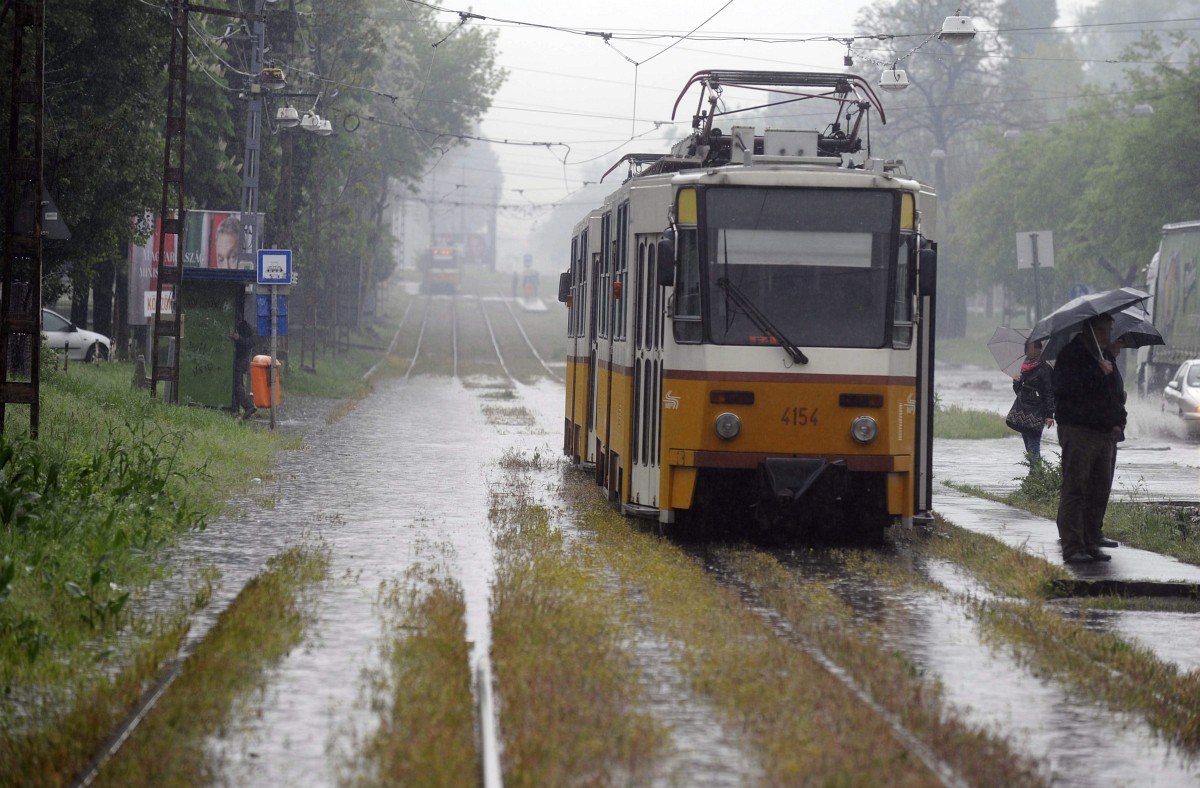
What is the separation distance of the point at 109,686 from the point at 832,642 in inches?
145

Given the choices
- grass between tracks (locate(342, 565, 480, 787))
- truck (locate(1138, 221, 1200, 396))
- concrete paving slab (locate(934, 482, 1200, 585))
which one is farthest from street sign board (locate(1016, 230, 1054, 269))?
grass between tracks (locate(342, 565, 480, 787))

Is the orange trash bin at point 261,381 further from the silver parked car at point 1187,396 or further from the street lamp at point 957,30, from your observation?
the silver parked car at point 1187,396

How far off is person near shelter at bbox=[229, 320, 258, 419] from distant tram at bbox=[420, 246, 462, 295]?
96.7 metres

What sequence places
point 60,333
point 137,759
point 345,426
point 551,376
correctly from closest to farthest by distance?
point 137,759
point 345,426
point 60,333
point 551,376

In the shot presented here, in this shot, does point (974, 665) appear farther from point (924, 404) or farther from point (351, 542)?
point (351, 542)

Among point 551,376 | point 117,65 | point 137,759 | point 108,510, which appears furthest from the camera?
point 551,376

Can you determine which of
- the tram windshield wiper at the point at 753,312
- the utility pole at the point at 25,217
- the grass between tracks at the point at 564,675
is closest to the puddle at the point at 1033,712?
the grass between tracks at the point at 564,675

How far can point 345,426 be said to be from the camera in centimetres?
2973

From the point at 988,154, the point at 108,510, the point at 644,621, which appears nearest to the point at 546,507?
the point at 108,510

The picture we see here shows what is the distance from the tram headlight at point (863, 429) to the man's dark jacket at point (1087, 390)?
143 centimetres

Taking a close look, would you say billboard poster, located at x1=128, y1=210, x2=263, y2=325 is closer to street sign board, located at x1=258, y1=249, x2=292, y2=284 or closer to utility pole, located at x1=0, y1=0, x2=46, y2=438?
street sign board, located at x1=258, y1=249, x2=292, y2=284

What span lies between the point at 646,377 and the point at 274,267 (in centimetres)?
1707

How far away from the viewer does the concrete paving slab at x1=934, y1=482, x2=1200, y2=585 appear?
12375mm

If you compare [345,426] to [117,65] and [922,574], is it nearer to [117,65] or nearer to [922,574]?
[117,65]
